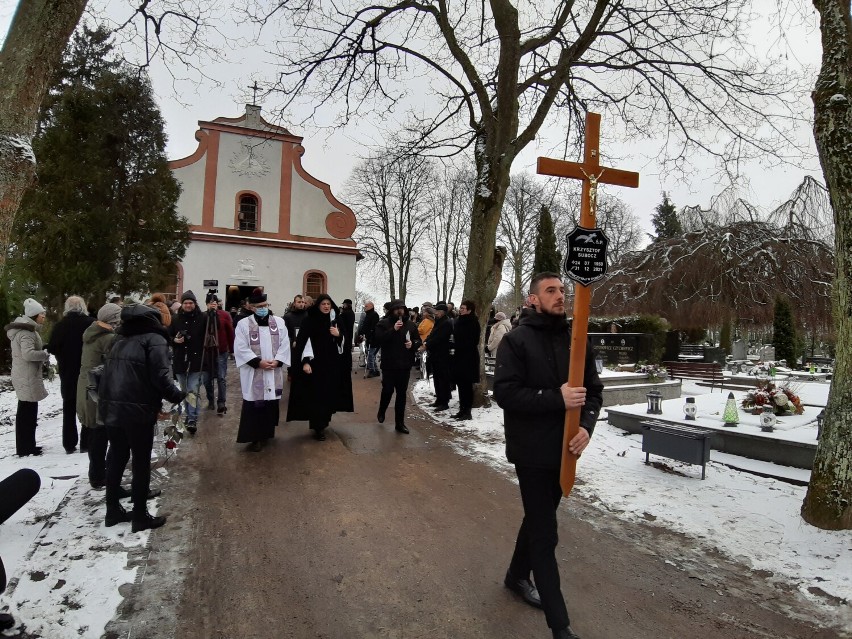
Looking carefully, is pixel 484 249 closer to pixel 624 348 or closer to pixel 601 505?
pixel 601 505

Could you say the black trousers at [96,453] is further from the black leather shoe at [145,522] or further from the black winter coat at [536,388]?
the black winter coat at [536,388]

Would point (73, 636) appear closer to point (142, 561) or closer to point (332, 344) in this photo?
point (142, 561)

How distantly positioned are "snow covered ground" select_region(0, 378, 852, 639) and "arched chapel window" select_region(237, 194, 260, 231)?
19656mm

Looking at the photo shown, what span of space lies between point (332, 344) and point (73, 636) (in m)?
4.74

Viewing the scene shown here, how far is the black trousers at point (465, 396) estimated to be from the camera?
8789 millimetres

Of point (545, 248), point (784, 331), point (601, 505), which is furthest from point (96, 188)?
point (545, 248)

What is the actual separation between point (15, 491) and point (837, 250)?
5.91 metres

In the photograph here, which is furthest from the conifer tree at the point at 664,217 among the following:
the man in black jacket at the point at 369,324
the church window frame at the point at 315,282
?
the man in black jacket at the point at 369,324

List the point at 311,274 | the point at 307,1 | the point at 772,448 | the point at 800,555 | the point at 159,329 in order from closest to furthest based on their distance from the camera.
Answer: the point at 800,555
the point at 159,329
the point at 772,448
the point at 307,1
the point at 311,274

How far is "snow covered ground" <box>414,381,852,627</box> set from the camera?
377 centimetres

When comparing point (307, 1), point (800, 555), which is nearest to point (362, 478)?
point (800, 555)

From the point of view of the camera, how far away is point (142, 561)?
3555mm

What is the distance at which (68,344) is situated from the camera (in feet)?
19.4

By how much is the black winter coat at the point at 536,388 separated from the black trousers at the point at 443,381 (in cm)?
652
